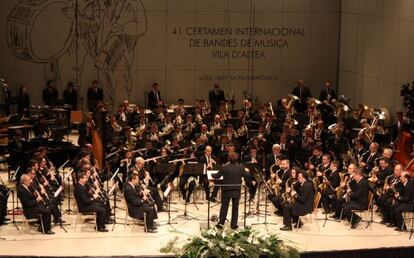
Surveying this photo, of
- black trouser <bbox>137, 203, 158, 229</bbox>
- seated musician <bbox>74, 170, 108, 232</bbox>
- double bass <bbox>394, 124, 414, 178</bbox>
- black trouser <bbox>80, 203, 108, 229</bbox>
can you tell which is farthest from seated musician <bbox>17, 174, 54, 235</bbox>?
double bass <bbox>394, 124, 414, 178</bbox>

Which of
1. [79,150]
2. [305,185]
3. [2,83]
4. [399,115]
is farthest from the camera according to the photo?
[2,83]

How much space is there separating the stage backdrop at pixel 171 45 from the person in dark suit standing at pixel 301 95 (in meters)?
2.00

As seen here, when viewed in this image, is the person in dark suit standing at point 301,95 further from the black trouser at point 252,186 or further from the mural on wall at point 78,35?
the black trouser at point 252,186

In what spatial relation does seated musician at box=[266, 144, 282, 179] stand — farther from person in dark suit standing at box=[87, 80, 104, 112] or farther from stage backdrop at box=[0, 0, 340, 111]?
person in dark suit standing at box=[87, 80, 104, 112]

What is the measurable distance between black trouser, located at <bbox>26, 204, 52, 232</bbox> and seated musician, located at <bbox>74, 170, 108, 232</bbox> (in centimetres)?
67

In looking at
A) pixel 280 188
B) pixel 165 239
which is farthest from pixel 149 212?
A: pixel 280 188

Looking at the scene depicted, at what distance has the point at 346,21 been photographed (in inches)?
1095

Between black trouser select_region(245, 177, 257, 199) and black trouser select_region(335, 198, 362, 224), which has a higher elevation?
black trouser select_region(245, 177, 257, 199)

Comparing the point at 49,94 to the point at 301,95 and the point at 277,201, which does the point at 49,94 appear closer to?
the point at 301,95

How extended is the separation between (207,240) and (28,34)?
16133 mm

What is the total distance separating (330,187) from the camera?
1869 cm

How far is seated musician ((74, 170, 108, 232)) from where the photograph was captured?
17.1 metres

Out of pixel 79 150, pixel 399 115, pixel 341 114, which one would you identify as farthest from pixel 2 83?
pixel 399 115

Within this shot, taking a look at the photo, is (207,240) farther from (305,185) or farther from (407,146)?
(407,146)
